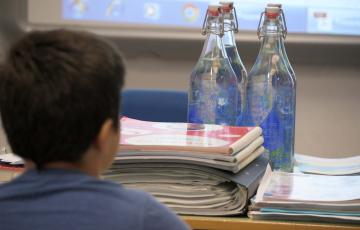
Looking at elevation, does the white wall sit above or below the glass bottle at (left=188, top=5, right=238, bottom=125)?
below

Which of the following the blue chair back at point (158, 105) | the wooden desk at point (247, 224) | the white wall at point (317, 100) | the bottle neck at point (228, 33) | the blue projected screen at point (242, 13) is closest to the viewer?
the wooden desk at point (247, 224)

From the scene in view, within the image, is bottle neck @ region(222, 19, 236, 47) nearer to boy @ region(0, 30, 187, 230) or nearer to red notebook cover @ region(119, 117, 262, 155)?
red notebook cover @ region(119, 117, 262, 155)

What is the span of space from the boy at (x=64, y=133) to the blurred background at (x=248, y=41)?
2042mm

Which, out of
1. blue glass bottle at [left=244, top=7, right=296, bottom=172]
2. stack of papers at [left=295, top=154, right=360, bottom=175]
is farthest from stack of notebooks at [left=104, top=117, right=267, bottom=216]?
stack of papers at [left=295, top=154, right=360, bottom=175]

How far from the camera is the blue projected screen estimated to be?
2.78 meters

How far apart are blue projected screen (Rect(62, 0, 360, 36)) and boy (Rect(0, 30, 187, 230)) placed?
6.95ft

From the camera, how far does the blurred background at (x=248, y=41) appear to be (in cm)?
279

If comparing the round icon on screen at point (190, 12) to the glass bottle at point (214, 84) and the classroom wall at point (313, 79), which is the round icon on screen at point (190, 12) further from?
the glass bottle at point (214, 84)

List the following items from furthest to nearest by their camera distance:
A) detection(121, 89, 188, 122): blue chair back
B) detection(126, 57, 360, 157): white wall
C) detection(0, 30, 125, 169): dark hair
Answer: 1. detection(126, 57, 360, 157): white wall
2. detection(121, 89, 188, 122): blue chair back
3. detection(0, 30, 125, 169): dark hair

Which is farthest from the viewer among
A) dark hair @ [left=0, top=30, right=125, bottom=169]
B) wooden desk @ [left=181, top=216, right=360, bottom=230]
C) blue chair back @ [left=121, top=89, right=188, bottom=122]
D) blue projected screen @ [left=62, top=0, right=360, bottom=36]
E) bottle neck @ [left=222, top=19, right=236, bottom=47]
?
blue projected screen @ [left=62, top=0, right=360, bottom=36]

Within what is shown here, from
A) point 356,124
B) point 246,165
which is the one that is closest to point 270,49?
point 246,165

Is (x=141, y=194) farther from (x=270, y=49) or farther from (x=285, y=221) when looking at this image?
(x=270, y=49)

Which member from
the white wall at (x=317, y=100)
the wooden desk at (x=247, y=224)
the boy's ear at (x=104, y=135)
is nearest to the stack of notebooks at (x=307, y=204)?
the wooden desk at (x=247, y=224)

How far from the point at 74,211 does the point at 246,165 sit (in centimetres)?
45
